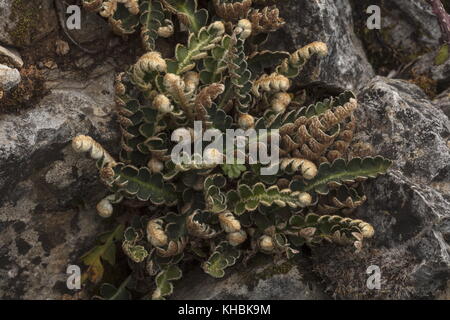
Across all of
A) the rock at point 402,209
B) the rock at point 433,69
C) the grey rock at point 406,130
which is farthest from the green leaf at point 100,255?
the rock at point 433,69

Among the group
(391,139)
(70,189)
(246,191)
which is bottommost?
(70,189)

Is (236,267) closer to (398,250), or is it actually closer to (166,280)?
Answer: (166,280)

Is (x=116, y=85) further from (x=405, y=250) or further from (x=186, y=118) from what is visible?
(x=405, y=250)

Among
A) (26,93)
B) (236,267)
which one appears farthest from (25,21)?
(236,267)

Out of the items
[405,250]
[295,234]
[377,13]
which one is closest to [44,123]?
[295,234]

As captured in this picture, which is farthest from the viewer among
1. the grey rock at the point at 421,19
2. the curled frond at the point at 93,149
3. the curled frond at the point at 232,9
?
the grey rock at the point at 421,19

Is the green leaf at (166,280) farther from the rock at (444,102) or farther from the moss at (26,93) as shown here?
the rock at (444,102)

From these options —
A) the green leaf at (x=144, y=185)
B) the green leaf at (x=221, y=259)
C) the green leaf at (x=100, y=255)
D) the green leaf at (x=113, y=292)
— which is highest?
the green leaf at (x=144, y=185)
